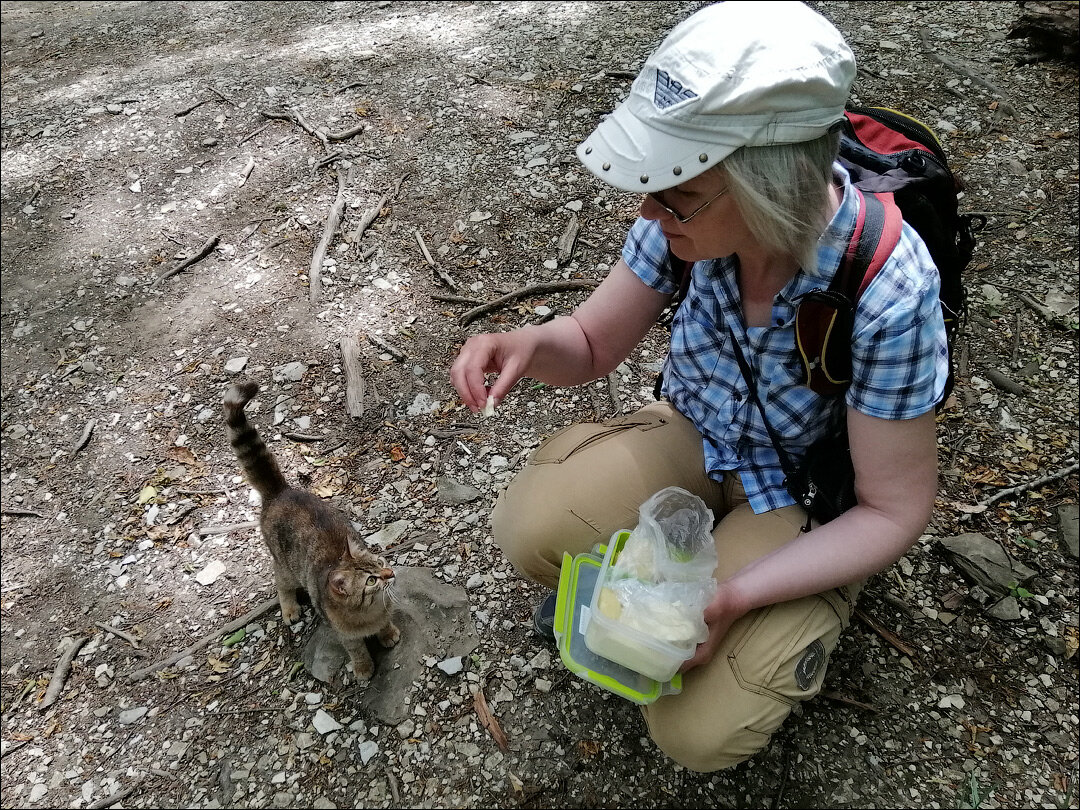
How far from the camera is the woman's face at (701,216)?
1.65 metres

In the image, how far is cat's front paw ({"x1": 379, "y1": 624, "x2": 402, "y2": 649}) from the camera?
9.04 ft

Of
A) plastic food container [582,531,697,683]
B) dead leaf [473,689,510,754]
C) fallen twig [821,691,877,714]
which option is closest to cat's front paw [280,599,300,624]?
dead leaf [473,689,510,754]

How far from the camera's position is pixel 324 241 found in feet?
14.9

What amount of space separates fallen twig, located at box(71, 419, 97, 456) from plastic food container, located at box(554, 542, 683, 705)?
9.85 feet

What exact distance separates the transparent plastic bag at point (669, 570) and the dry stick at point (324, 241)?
293cm

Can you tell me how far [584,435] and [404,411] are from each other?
1476 millimetres

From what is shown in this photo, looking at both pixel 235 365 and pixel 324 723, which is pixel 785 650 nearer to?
pixel 324 723

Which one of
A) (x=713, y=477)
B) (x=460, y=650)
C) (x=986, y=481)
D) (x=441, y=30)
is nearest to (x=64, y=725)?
(x=460, y=650)

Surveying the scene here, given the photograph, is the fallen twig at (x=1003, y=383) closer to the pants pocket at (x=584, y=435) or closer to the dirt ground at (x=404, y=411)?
the dirt ground at (x=404, y=411)

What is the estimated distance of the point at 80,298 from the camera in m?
4.56

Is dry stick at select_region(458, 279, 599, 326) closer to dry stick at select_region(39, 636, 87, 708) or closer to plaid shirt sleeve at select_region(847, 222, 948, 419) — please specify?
dry stick at select_region(39, 636, 87, 708)

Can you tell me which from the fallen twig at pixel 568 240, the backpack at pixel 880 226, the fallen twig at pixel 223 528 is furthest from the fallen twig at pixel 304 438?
the backpack at pixel 880 226

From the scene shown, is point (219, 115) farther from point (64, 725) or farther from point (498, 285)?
point (64, 725)

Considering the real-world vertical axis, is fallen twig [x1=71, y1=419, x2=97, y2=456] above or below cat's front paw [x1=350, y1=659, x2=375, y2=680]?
below
